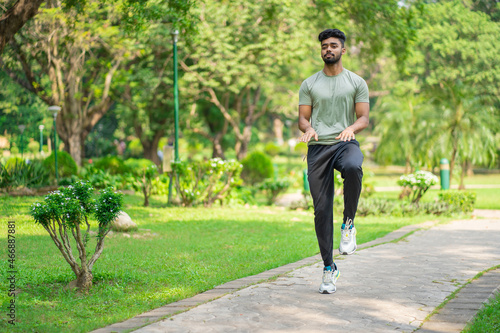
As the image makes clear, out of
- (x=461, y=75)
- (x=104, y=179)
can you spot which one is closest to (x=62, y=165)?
(x=104, y=179)

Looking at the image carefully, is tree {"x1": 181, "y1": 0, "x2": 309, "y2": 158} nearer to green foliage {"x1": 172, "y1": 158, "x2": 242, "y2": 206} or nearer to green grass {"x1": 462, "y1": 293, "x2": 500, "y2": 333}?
green foliage {"x1": 172, "y1": 158, "x2": 242, "y2": 206}

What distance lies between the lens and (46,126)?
156ft

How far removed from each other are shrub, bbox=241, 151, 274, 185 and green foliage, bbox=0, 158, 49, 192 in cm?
947

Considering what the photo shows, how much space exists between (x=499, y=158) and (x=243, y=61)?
21217 mm

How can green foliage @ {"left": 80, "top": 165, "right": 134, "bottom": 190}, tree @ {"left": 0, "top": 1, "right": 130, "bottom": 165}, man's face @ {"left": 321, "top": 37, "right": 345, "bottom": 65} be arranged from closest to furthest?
man's face @ {"left": 321, "top": 37, "right": 345, "bottom": 65}, green foliage @ {"left": 80, "top": 165, "right": 134, "bottom": 190}, tree @ {"left": 0, "top": 1, "right": 130, "bottom": 165}

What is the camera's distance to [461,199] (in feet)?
44.0

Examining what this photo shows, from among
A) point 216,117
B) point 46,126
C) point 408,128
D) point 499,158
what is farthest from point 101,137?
point 408,128

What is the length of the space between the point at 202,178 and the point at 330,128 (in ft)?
32.0

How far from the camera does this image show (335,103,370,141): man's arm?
15.1 feet

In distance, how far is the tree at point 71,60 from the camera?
58.0 feet

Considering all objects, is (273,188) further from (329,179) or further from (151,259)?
(329,179)

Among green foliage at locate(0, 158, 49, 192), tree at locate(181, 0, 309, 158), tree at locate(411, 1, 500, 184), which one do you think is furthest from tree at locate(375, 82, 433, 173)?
green foliage at locate(0, 158, 49, 192)

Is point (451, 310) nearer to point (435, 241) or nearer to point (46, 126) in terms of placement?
point (435, 241)

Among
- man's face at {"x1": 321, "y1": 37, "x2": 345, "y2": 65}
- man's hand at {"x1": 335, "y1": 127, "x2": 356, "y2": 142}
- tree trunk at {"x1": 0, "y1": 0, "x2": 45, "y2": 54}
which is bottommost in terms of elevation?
man's hand at {"x1": 335, "y1": 127, "x2": 356, "y2": 142}
